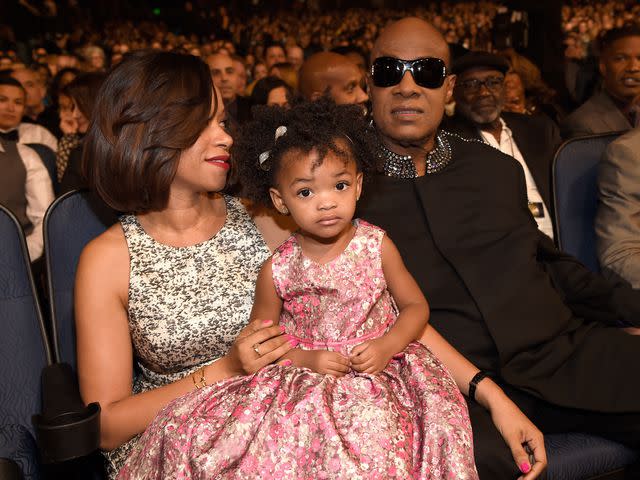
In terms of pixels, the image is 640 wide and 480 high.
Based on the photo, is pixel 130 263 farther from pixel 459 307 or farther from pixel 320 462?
pixel 459 307

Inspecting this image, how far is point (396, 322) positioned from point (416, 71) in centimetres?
102

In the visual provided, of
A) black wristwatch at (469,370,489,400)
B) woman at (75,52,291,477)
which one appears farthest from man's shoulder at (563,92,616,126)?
woman at (75,52,291,477)

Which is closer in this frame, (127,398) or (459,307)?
(127,398)

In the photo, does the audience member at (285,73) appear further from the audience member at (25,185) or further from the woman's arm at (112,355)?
the woman's arm at (112,355)

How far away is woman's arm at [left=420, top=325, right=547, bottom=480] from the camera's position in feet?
6.56

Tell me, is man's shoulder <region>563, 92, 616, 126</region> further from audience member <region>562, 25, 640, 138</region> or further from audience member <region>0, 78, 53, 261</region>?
audience member <region>0, 78, 53, 261</region>

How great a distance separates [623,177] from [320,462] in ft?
5.72

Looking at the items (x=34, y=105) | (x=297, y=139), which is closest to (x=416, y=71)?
(x=297, y=139)

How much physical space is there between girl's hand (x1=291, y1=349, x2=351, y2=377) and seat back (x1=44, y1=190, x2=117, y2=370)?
35.0 inches

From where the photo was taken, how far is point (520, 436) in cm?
204

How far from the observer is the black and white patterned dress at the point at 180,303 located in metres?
2.13

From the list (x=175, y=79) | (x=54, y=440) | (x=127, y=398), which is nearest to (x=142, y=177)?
(x=175, y=79)

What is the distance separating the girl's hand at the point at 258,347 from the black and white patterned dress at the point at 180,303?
237mm

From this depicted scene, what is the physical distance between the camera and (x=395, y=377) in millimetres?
1940
